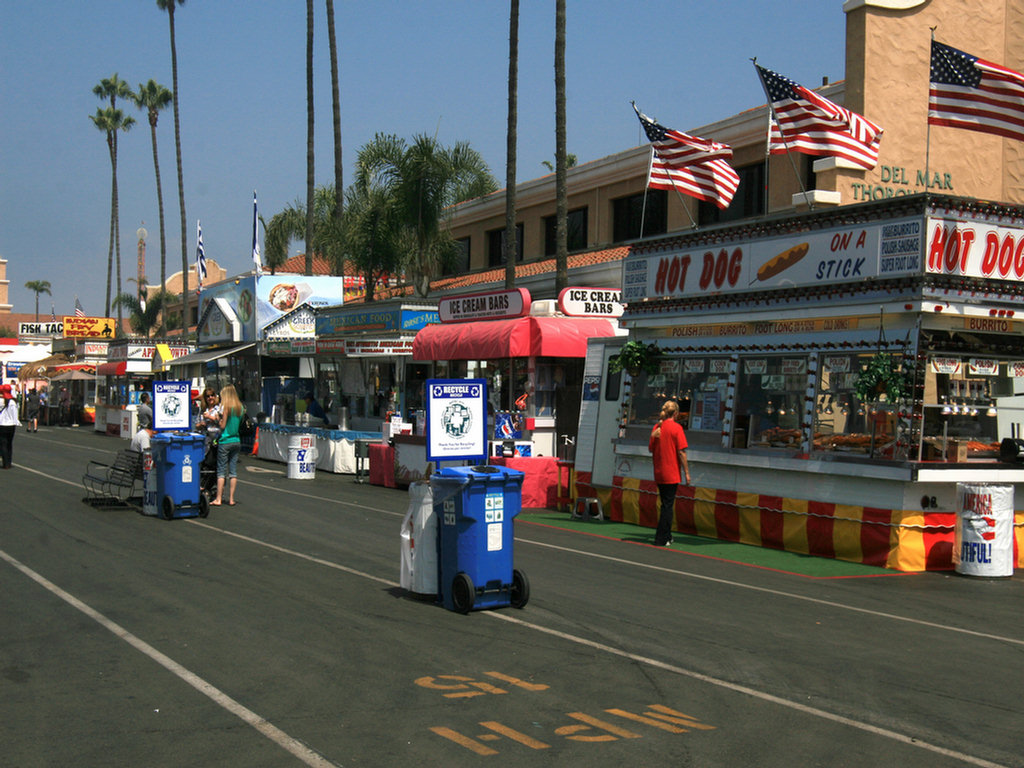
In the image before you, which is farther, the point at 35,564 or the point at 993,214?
the point at 993,214

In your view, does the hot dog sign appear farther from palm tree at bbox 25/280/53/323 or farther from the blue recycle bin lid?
palm tree at bbox 25/280/53/323

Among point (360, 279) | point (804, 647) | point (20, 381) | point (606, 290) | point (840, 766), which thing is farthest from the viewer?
point (20, 381)

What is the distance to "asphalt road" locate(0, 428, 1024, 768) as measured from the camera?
568 centimetres

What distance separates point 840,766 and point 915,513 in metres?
7.45

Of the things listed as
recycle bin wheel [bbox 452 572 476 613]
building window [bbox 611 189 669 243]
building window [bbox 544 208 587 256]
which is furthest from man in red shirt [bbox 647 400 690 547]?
building window [bbox 544 208 587 256]

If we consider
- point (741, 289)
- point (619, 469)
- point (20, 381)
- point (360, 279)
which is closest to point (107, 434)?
point (360, 279)

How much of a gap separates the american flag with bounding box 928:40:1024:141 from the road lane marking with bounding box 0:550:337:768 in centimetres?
1083

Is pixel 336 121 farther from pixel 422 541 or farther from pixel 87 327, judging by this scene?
pixel 87 327

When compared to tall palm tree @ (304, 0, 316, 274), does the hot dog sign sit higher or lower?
lower

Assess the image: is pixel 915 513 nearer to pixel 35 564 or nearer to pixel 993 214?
pixel 993 214

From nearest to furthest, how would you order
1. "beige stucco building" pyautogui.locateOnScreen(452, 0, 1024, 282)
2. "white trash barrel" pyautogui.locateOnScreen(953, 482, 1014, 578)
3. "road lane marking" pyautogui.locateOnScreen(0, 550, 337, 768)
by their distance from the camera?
"road lane marking" pyautogui.locateOnScreen(0, 550, 337, 768) < "white trash barrel" pyautogui.locateOnScreen(953, 482, 1014, 578) < "beige stucco building" pyautogui.locateOnScreen(452, 0, 1024, 282)

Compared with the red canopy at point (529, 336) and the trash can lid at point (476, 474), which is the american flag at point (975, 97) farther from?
the red canopy at point (529, 336)

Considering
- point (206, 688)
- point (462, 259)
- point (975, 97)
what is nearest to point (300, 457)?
point (975, 97)

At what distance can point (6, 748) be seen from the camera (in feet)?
18.1
